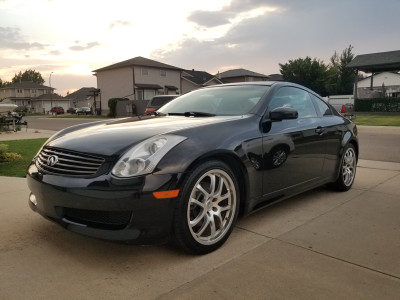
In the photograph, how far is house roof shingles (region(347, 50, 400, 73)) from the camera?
30438 millimetres

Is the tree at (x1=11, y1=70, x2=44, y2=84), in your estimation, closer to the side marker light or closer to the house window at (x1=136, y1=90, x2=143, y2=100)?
the house window at (x1=136, y1=90, x2=143, y2=100)

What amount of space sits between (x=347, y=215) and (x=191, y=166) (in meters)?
2.09

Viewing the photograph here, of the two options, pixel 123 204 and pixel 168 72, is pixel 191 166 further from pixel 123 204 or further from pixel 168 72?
pixel 168 72

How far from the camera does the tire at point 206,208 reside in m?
2.65

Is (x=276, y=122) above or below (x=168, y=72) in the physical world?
below

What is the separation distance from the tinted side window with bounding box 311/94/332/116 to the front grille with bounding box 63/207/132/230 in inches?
117

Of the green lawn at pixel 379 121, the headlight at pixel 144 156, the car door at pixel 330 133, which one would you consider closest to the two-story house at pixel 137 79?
the green lawn at pixel 379 121

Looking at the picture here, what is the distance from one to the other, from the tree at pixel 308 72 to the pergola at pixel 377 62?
17.9 m

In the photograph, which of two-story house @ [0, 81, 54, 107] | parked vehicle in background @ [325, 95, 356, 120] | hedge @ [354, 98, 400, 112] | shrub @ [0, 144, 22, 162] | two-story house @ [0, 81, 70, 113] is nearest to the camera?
shrub @ [0, 144, 22, 162]

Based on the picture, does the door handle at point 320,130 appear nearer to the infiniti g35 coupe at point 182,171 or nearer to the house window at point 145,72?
the infiniti g35 coupe at point 182,171

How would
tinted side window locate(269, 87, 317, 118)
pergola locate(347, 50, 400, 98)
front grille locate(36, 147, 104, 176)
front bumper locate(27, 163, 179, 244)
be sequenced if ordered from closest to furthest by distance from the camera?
front bumper locate(27, 163, 179, 244), front grille locate(36, 147, 104, 176), tinted side window locate(269, 87, 317, 118), pergola locate(347, 50, 400, 98)

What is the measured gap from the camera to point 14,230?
11.2ft

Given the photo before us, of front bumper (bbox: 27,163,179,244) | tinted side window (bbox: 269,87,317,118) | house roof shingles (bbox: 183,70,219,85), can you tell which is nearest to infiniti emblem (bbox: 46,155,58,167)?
front bumper (bbox: 27,163,179,244)

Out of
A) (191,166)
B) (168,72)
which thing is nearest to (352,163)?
(191,166)
